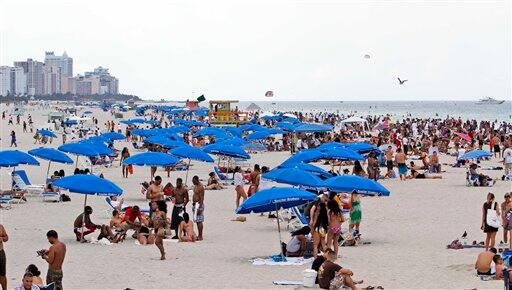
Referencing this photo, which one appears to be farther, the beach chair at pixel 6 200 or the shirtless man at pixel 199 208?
the beach chair at pixel 6 200

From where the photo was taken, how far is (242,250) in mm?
13961

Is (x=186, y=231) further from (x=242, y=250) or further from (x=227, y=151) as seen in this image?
(x=227, y=151)

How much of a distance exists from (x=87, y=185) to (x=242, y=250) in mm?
2951

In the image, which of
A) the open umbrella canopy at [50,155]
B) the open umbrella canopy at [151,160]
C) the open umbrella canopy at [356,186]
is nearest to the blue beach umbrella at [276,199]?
the open umbrella canopy at [356,186]

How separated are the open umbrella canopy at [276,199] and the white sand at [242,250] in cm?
91

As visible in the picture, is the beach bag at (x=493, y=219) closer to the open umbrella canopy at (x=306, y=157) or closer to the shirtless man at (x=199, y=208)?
the shirtless man at (x=199, y=208)

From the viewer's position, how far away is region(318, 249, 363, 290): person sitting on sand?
9.91 meters

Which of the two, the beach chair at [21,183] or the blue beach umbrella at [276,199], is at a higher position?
the blue beach umbrella at [276,199]

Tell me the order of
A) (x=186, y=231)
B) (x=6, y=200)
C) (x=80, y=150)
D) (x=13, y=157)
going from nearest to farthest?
(x=186, y=231) → (x=13, y=157) → (x=6, y=200) → (x=80, y=150)

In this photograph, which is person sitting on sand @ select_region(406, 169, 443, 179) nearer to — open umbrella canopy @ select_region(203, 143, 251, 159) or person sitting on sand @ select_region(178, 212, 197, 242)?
open umbrella canopy @ select_region(203, 143, 251, 159)

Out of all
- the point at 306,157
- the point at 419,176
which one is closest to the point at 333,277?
the point at 306,157

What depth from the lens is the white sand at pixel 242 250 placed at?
11297 mm

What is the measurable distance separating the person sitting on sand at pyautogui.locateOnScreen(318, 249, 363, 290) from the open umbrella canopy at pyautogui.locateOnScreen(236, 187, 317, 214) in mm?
2456

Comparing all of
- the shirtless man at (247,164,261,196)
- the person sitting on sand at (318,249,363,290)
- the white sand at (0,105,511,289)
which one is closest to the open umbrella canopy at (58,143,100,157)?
the white sand at (0,105,511,289)
